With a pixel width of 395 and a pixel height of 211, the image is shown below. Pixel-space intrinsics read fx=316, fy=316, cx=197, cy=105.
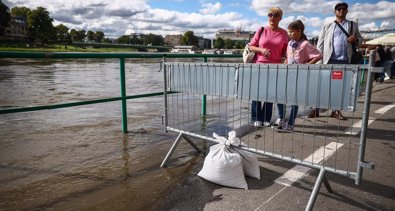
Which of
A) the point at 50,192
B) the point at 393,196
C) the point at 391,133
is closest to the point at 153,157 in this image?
the point at 50,192

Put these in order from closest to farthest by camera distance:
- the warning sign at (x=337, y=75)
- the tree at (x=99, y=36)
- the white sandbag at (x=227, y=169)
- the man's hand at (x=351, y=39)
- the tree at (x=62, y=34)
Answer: the warning sign at (x=337, y=75), the white sandbag at (x=227, y=169), the man's hand at (x=351, y=39), the tree at (x=62, y=34), the tree at (x=99, y=36)

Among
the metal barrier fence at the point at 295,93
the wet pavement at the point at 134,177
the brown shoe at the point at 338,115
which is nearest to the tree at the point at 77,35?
the wet pavement at the point at 134,177

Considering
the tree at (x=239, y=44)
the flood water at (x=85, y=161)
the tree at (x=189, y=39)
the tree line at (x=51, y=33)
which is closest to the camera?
the flood water at (x=85, y=161)

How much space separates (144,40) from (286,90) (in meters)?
168

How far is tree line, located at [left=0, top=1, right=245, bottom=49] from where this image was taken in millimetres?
107312

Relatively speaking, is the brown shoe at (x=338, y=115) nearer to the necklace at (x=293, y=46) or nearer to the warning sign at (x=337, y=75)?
the necklace at (x=293, y=46)

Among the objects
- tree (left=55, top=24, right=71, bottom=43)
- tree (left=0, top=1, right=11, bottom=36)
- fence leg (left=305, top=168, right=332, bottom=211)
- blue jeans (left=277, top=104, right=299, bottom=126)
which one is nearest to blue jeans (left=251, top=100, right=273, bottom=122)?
blue jeans (left=277, top=104, right=299, bottom=126)

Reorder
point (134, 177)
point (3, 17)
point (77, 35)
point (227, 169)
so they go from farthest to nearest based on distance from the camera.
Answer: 1. point (77, 35)
2. point (3, 17)
3. point (134, 177)
4. point (227, 169)

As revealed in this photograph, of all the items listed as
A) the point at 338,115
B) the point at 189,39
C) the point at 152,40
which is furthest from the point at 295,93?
the point at 189,39

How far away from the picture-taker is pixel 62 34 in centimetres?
13162

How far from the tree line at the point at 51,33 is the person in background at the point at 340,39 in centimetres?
10130

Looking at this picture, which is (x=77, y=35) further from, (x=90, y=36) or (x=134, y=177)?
(x=134, y=177)

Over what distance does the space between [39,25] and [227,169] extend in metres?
Result: 123

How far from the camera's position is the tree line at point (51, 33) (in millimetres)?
107312
